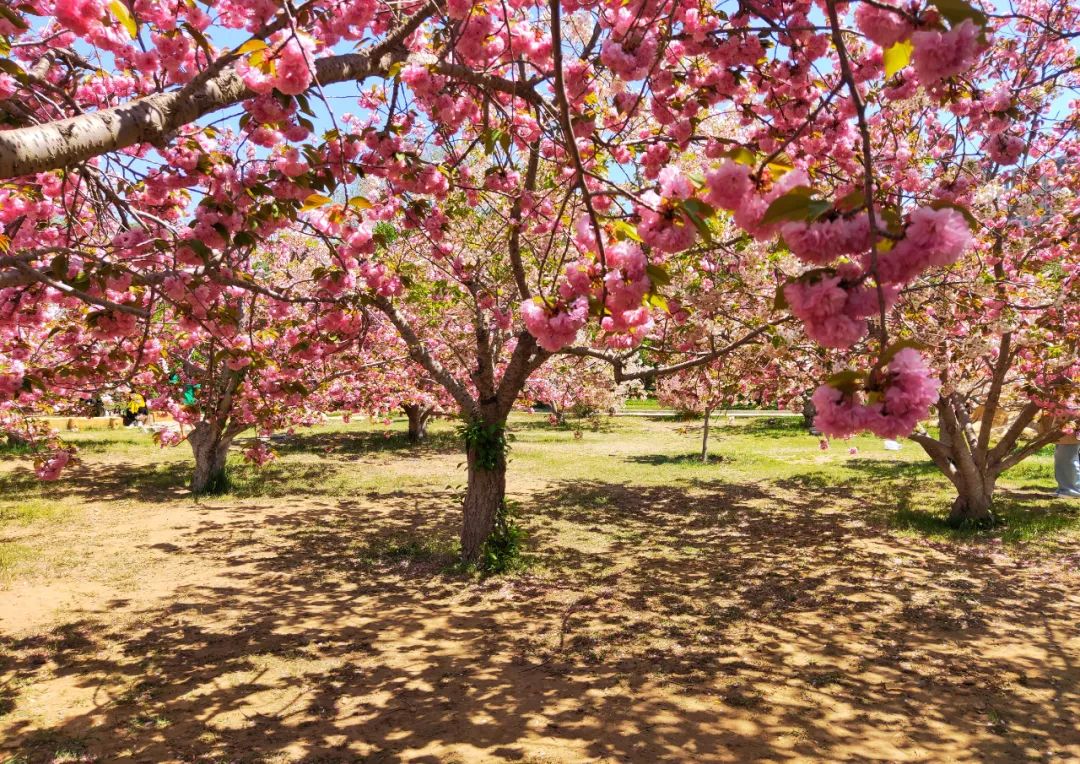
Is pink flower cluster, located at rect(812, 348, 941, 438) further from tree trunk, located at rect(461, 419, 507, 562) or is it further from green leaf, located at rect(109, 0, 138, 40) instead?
tree trunk, located at rect(461, 419, 507, 562)

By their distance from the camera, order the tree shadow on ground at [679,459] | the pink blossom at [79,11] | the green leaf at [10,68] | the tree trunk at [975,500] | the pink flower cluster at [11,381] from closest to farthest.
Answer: the green leaf at [10,68] → the pink blossom at [79,11] → the pink flower cluster at [11,381] → the tree trunk at [975,500] → the tree shadow on ground at [679,459]

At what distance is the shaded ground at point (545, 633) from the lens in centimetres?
405

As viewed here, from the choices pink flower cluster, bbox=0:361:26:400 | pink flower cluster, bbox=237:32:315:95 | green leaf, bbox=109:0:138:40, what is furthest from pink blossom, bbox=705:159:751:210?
pink flower cluster, bbox=0:361:26:400

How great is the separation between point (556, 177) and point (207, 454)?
338 inches

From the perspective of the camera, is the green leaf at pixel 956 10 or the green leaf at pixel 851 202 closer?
the green leaf at pixel 956 10

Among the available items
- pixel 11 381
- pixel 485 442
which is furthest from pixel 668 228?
pixel 485 442

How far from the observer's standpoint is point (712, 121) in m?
7.93

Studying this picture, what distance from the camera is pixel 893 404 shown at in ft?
4.74

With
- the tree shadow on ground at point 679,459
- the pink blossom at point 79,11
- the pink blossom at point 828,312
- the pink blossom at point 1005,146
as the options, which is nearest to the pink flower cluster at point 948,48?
the pink blossom at point 828,312

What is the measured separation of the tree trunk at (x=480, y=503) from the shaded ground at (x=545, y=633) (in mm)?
401

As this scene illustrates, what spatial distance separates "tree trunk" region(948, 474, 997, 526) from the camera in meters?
9.13

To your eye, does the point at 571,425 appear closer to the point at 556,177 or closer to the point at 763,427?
the point at 763,427

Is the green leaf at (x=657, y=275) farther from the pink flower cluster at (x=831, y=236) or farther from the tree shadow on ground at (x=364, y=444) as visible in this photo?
the tree shadow on ground at (x=364, y=444)

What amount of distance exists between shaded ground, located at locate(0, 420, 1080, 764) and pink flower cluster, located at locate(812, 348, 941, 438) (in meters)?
3.00
